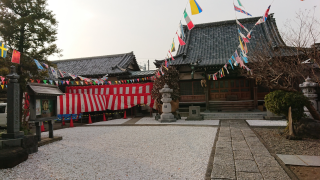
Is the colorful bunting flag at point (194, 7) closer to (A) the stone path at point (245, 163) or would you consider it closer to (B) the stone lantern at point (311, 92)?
(A) the stone path at point (245, 163)

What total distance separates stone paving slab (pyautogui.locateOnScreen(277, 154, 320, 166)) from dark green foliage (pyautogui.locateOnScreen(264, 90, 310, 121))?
225cm

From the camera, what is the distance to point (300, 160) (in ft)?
14.1

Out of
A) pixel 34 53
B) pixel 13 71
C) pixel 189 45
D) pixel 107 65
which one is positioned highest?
pixel 189 45

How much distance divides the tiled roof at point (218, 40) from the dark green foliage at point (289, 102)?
735cm

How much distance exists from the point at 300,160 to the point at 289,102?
2590mm

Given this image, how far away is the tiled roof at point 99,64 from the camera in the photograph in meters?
19.1

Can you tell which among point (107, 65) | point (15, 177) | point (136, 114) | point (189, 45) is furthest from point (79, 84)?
point (15, 177)

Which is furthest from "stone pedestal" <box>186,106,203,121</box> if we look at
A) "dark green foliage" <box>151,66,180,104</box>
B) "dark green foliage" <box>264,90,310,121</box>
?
"dark green foliage" <box>264,90,310,121</box>

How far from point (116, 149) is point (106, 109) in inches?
386

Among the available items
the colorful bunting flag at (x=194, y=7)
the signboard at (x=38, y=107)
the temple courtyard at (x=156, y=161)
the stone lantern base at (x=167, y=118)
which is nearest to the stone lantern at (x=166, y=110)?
the stone lantern base at (x=167, y=118)

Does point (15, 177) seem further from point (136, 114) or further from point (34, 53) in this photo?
point (136, 114)

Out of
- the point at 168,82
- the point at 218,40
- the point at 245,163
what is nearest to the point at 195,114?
the point at 168,82

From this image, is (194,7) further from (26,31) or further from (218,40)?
(218,40)

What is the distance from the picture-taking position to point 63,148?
6.05 m
